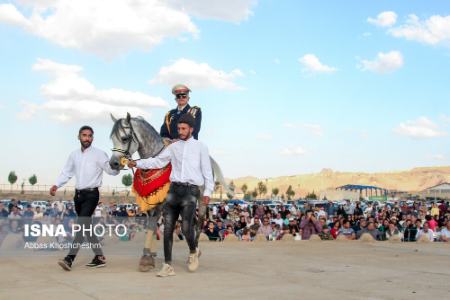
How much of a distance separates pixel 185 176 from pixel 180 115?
125 centimetres

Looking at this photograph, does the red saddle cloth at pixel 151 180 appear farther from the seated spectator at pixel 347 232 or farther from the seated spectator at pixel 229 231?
the seated spectator at pixel 229 231

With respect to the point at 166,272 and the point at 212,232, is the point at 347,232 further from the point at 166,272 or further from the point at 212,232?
the point at 166,272

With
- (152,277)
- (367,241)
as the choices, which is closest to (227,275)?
(152,277)

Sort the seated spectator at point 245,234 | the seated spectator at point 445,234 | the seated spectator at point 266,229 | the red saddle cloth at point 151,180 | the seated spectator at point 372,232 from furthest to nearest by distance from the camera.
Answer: the seated spectator at point 266,229 → the seated spectator at point 245,234 → the seated spectator at point 372,232 → the seated spectator at point 445,234 → the red saddle cloth at point 151,180

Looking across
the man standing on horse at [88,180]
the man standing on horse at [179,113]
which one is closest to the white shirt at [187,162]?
the man standing on horse at [88,180]

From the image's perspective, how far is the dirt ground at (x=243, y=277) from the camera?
516cm

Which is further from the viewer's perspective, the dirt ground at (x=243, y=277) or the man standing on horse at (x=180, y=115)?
the man standing on horse at (x=180, y=115)

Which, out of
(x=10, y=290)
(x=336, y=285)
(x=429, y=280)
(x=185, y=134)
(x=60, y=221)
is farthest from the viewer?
(x=60, y=221)

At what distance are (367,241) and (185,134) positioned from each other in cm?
746

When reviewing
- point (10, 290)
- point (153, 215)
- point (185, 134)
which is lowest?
Answer: point (10, 290)

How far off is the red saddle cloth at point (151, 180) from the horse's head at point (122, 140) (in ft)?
1.19

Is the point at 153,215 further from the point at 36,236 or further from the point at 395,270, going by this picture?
the point at 395,270

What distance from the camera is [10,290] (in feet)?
17.5

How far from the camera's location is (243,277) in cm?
629
